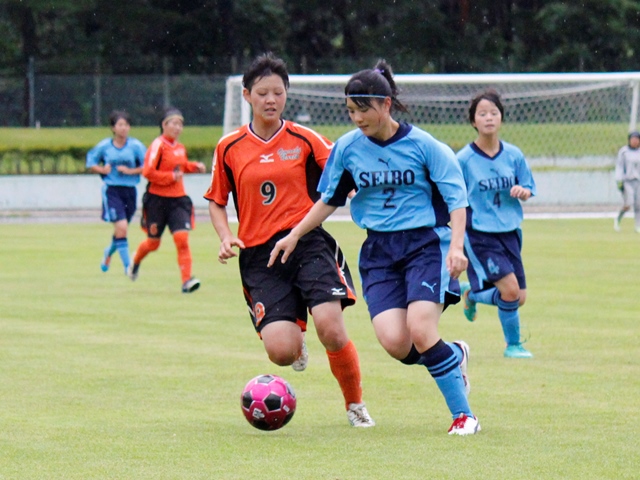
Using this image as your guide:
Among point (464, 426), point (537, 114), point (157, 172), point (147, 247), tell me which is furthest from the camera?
point (537, 114)

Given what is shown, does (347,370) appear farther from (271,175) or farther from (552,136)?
(552,136)

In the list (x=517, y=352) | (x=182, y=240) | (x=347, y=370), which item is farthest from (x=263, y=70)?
(x=182, y=240)

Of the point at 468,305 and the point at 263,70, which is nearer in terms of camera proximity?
the point at 263,70

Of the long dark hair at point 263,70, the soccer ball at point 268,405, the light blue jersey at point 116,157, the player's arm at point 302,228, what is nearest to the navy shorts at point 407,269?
the player's arm at point 302,228

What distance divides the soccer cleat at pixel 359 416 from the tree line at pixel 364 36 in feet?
119

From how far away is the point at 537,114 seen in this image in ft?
93.6

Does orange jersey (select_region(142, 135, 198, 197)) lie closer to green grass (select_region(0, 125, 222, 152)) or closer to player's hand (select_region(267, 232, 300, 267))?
player's hand (select_region(267, 232, 300, 267))

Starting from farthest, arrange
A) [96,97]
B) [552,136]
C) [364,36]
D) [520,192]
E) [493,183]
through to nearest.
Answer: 1. [364,36]
2. [96,97]
3. [552,136]
4. [493,183]
5. [520,192]

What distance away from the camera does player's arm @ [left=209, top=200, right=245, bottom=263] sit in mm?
6363

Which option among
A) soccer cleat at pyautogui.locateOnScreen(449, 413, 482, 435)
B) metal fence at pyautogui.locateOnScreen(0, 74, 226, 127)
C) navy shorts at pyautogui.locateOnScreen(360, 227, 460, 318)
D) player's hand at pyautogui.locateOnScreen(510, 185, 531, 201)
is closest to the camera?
soccer cleat at pyautogui.locateOnScreen(449, 413, 482, 435)

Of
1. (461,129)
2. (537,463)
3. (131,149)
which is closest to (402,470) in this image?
(537,463)

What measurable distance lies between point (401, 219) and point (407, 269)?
25cm

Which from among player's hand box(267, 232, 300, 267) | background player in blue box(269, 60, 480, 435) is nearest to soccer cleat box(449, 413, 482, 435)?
background player in blue box(269, 60, 480, 435)

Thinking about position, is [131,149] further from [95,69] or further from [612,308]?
[95,69]
